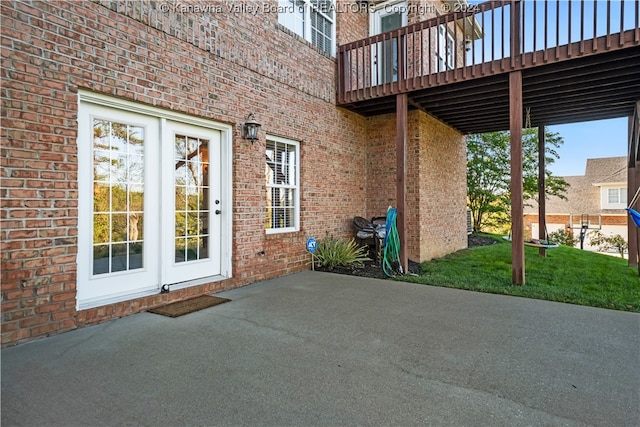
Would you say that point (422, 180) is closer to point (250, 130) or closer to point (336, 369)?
point (250, 130)

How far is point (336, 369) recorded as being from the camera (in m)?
2.48

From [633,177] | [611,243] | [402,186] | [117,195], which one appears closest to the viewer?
[117,195]

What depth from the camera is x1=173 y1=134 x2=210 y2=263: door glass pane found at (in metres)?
4.39

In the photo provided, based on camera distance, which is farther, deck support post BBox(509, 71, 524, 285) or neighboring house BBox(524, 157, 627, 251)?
neighboring house BBox(524, 157, 627, 251)

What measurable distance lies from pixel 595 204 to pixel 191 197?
84.5 ft

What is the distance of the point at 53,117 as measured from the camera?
10.2 ft

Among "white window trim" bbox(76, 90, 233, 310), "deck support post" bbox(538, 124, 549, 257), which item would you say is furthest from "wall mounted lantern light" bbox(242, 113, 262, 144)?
"deck support post" bbox(538, 124, 549, 257)

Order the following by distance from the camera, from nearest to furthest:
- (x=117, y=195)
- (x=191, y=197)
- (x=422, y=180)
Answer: (x=117, y=195), (x=191, y=197), (x=422, y=180)

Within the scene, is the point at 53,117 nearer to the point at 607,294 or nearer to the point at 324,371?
the point at 324,371

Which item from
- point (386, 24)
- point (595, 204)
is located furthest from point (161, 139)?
point (595, 204)

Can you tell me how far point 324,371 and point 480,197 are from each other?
12815 mm

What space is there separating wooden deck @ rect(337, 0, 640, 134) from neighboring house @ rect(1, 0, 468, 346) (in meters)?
0.73

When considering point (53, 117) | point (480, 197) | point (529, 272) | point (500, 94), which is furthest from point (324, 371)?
point (480, 197)

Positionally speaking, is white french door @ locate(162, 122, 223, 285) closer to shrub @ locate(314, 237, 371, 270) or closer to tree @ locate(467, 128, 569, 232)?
shrub @ locate(314, 237, 371, 270)
